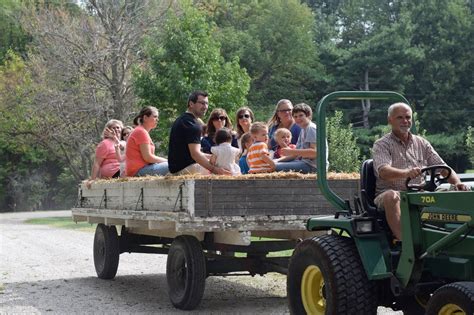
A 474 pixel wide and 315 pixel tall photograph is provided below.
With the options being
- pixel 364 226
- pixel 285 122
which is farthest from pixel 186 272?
pixel 364 226

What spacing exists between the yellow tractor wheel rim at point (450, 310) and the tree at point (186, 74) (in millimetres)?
21401

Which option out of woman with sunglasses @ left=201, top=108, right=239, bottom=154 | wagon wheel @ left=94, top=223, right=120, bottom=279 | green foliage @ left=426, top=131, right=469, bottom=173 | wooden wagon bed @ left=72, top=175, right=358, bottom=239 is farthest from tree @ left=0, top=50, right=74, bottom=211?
wooden wagon bed @ left=72, top=175, right=358, bottom=239

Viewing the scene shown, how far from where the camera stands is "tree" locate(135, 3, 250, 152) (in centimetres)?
2714

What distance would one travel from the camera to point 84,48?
114 ft

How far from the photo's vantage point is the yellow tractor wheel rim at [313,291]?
7.10 meters

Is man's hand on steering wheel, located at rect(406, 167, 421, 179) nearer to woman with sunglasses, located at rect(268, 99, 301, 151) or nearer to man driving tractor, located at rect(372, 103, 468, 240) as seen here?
man driving tractor, located at rect(372, 103, 468, 240)

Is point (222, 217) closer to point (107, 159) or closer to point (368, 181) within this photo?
point (368, 181)

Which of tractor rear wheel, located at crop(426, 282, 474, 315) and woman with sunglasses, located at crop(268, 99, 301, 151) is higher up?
woman with sunglasses, located at crop(268, 99, 301, 151)

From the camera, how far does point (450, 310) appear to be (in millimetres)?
5574

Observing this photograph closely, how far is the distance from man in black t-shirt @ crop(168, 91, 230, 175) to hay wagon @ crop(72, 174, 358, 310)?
0.41 metres

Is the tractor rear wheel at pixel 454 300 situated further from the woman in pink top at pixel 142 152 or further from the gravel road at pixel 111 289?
the woman in pink top at pixel 142 152

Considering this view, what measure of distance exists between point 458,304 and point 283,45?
2314 inches

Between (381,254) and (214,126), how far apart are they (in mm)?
4430

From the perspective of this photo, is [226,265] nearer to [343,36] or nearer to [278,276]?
[278,276]
